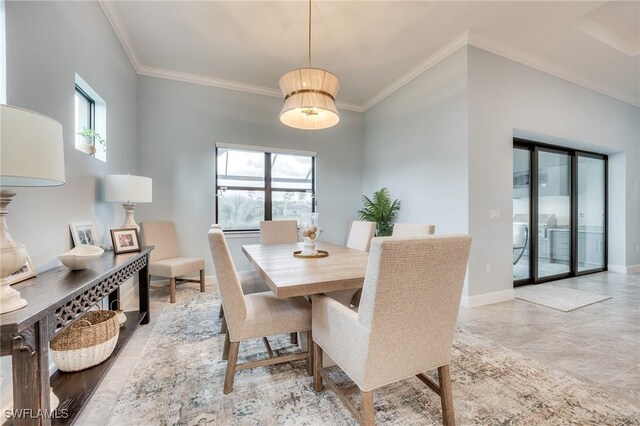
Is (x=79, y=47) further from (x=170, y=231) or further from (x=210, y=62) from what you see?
(x=170, y=231)

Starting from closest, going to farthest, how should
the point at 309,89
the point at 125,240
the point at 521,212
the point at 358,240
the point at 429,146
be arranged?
1. the point at 309,89
2. the point at 125,240
3. the point at 358,240
4. the point at 429,146
5. the point at 521,212

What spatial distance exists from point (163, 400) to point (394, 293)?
145 centimetres

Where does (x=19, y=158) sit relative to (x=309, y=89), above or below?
below

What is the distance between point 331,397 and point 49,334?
4.45 ft

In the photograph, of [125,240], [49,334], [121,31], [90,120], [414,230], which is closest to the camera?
[49,334]

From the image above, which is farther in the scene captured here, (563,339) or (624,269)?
(624,269)

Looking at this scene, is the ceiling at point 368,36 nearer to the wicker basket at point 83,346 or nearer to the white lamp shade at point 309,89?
the white lamp shade at point 309,89

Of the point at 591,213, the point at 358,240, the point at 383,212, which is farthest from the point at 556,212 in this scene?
the point at 358,240

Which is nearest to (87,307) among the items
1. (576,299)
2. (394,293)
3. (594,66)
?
(394,293)

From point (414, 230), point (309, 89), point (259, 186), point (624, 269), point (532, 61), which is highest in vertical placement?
point (532, 61)

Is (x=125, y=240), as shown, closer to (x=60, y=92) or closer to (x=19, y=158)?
(x=60, y=92)

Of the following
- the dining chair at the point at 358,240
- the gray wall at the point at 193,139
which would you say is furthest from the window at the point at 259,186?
the dining chair at the point at 358,240

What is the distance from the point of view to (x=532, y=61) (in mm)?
3432

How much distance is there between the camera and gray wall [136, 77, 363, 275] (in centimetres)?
374
